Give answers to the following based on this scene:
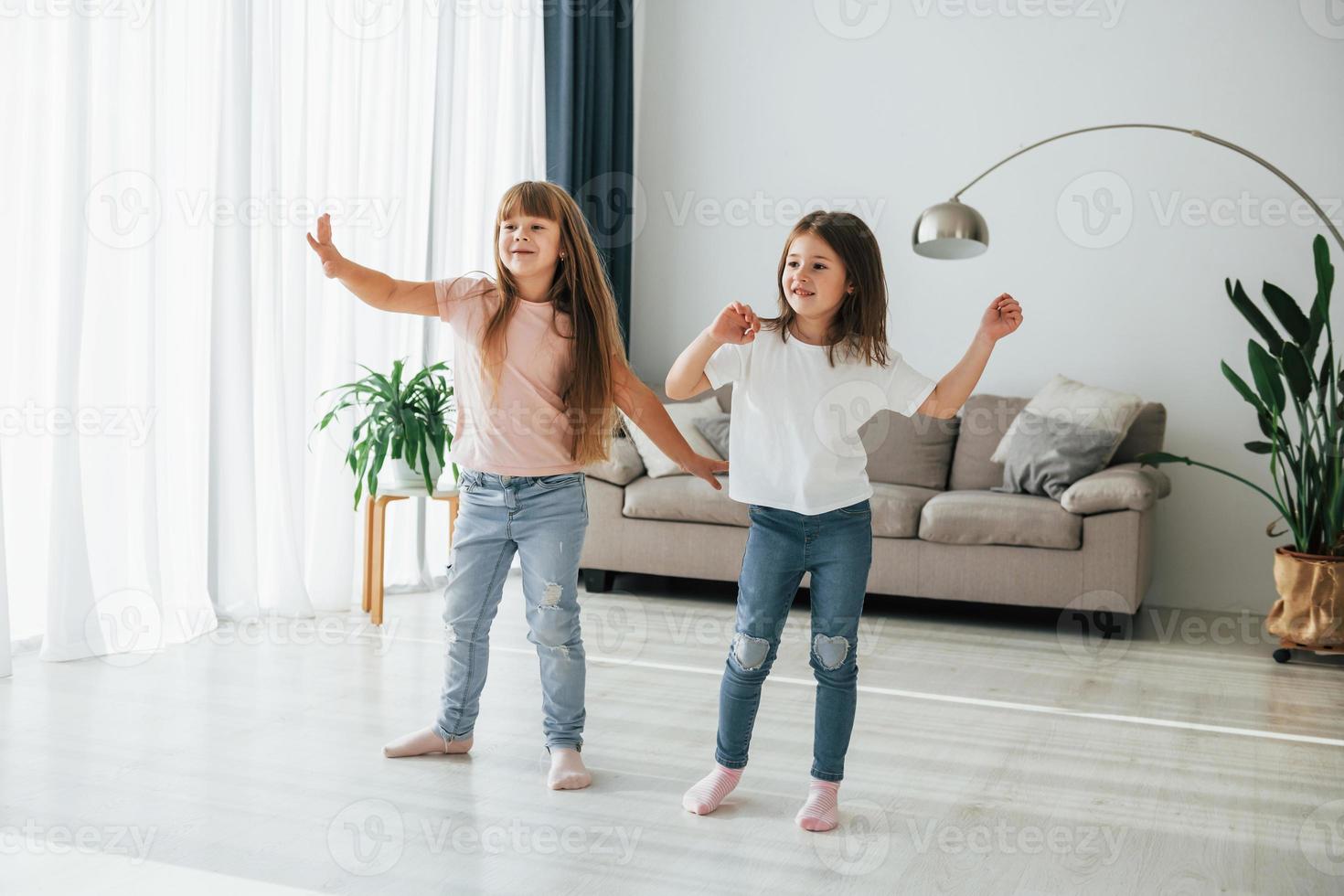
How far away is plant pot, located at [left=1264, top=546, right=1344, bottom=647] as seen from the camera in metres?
3.28

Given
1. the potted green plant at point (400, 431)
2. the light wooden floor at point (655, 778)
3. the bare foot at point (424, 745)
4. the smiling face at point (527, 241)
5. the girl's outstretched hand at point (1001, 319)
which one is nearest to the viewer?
the light wooden floor at point (655, 778)

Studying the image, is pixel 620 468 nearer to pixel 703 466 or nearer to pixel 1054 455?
pixel 1054 455

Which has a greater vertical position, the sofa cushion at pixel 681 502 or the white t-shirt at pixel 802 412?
the white t-shirt at pixel 802 412

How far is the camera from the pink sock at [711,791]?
1987 mm

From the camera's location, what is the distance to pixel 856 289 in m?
1.95

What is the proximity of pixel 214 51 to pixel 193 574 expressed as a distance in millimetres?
1471

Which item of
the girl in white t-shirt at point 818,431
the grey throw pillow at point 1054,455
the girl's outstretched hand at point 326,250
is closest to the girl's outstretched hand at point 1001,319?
the girl in white t-shirt at point 818,431

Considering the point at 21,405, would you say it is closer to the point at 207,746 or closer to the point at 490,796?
the point at 207,746

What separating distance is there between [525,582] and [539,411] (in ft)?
1.07

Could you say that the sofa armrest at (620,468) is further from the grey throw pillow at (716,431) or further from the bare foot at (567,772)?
the bare foot at (567,772)

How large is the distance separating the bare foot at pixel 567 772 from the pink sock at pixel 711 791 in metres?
0.19

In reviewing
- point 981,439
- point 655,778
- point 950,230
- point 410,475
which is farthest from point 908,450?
point 655,778

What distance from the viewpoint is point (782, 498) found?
1.91 m

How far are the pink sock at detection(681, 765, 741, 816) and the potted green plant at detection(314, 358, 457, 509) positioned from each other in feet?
5.37
